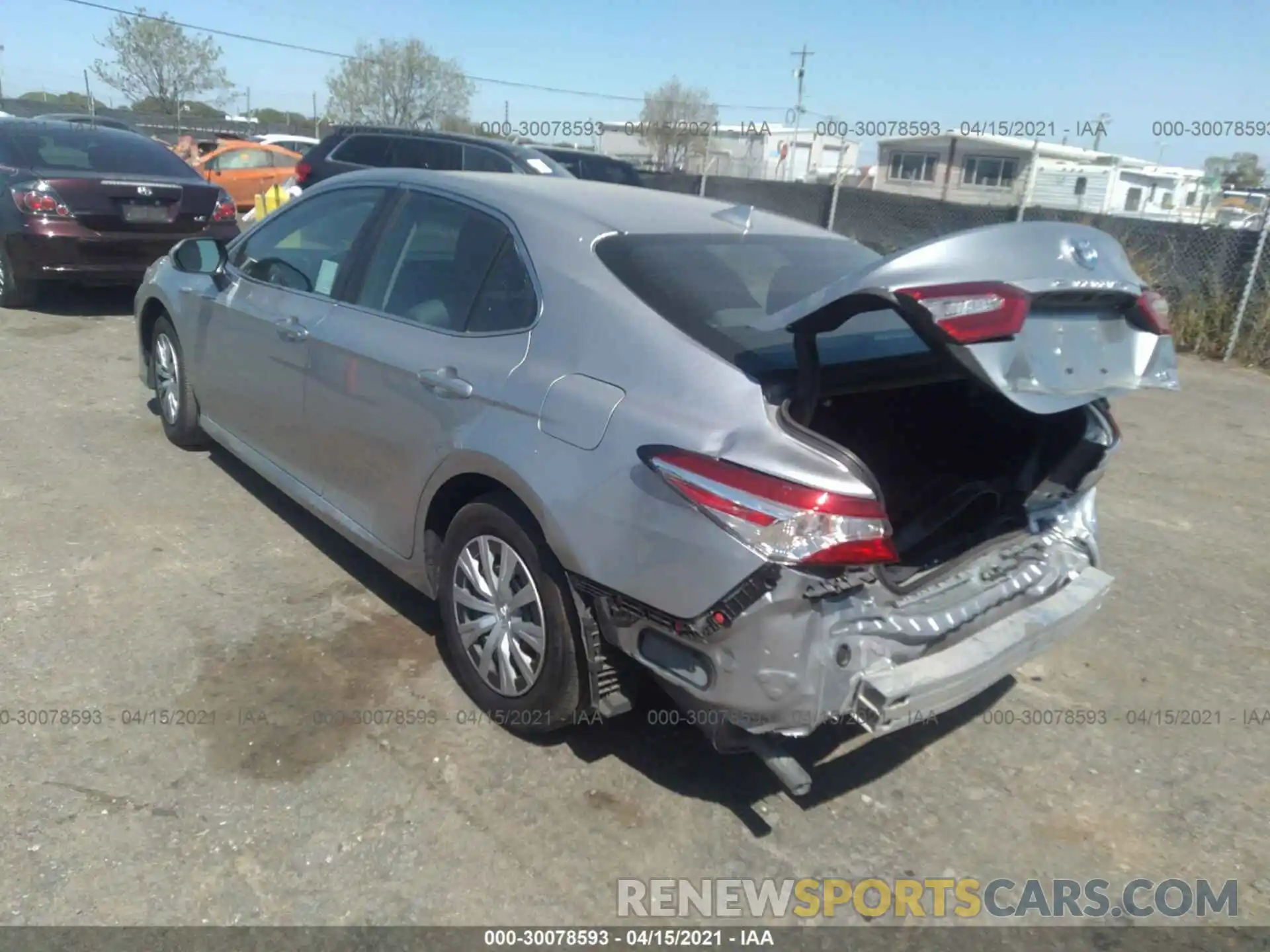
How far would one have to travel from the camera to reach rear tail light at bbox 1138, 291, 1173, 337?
2.84m

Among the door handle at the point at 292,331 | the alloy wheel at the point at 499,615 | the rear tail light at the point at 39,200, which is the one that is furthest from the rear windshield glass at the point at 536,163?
the alloy wheel at the point at 499,615

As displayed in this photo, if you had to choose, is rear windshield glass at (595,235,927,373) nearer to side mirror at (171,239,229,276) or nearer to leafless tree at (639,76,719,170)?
side mirror at (171,239,229,276)

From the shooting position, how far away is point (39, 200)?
809cm

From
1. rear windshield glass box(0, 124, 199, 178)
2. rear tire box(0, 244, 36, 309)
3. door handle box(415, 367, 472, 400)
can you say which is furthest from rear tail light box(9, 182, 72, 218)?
door handle box(415, 367, 472, 400)

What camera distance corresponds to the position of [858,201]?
15055 mm

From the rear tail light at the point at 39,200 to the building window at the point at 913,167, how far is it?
30.8 metres

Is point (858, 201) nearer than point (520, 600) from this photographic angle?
No

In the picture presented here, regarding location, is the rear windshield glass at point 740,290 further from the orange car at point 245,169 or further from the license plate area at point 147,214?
the orange car at point 245,169

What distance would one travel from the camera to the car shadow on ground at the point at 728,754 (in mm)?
3111

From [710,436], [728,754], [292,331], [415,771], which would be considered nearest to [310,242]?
[292,331]

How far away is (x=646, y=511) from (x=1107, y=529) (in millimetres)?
3878

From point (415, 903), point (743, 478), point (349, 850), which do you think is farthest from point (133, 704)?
point (743, 478)

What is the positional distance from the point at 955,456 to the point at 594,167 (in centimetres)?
1150

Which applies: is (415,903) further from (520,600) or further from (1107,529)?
(1107,529)
